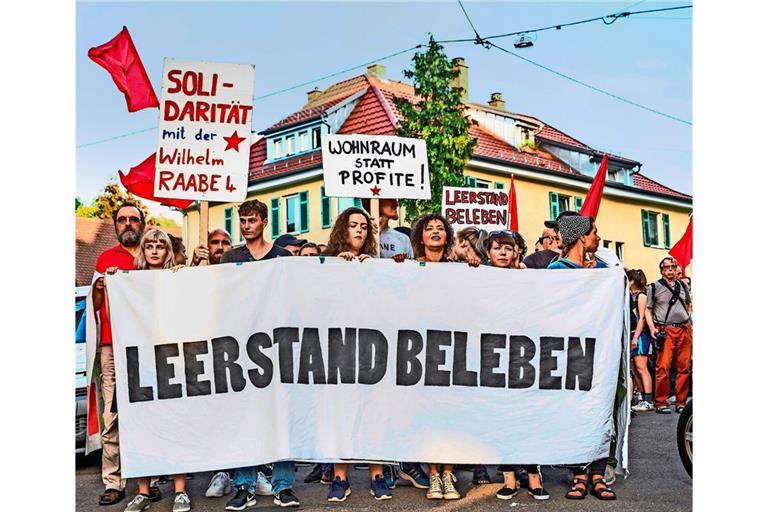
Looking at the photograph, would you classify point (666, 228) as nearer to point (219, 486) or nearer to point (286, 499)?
point (219, 486)

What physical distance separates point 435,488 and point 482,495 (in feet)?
1.11

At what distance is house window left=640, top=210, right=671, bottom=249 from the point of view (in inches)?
1743

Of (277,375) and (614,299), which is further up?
(614,299)

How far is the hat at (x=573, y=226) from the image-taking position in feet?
22.7

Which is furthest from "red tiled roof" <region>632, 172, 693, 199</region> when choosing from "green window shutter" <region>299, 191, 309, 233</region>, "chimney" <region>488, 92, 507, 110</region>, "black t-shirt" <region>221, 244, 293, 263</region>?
"black t-shirt" <region>221, 244, 293, 263</region>

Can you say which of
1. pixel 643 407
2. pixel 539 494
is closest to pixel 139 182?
pixel 539 494

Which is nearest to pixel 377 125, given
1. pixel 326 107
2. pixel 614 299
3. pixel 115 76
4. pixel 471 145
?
pixel 326 107

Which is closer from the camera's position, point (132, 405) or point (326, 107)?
point (132, 405)

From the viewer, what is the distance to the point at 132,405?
265 inches

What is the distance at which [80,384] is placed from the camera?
8.62 m

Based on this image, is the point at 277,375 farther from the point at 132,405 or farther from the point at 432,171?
the point at 432,171
